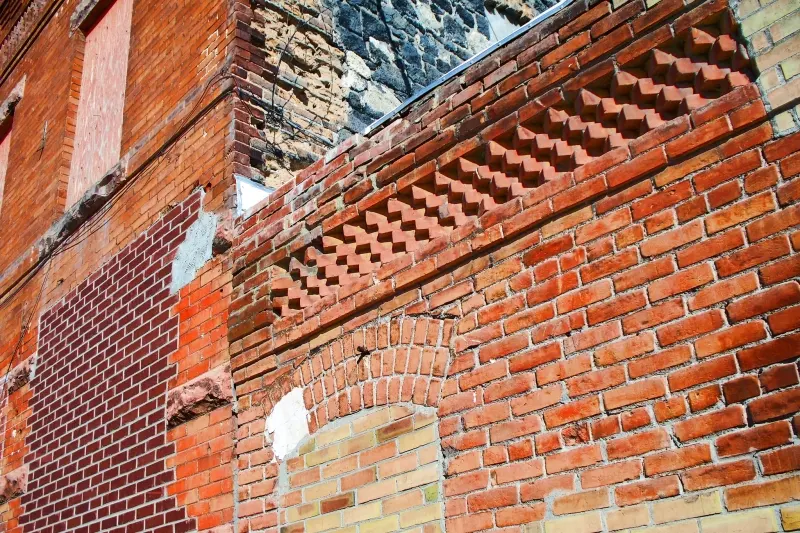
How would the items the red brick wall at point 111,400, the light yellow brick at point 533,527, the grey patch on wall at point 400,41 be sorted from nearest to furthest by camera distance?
1. the light yellow brick at point 533,527
2. the red brick wall at point 111,400
3. the grey patch on wall at point 400,41

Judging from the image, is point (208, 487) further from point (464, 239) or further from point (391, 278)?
point (464, 239)

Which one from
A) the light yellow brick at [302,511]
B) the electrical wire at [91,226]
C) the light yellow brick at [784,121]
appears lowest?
the light yellow brick at [302,511]

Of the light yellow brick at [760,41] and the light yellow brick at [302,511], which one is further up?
the light yellow brick at [760,41]

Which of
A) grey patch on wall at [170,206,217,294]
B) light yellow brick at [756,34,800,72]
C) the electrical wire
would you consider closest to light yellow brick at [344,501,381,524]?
grey patch on wall at [170,206,217,294]

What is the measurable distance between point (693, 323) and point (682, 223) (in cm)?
35

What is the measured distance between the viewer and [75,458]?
5.39 m

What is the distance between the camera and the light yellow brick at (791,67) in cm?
258

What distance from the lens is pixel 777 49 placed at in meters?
2.66

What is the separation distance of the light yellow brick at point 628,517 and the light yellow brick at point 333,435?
53.4 inches

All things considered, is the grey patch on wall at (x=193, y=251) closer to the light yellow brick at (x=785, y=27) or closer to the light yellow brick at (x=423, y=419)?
the light yellow brick at (x=423, y=419)

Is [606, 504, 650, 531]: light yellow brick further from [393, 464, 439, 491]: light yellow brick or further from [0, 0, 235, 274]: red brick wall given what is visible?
[0, 0, 235, 274]: red brick wall

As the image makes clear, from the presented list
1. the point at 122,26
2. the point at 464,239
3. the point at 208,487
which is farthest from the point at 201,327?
the point at 122,26

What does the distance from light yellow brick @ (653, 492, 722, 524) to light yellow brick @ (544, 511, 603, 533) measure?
213mm

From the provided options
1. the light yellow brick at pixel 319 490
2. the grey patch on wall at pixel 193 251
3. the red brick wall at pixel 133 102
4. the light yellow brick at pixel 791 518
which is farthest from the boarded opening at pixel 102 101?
the light yellow brick at pixel 791 518
